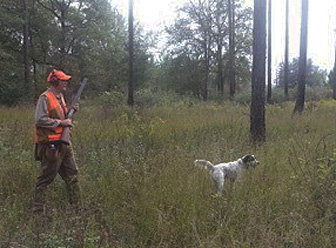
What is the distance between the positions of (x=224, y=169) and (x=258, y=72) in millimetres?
4148

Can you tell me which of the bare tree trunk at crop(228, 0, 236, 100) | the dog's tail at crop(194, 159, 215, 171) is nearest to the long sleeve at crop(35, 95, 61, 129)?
the dog's tail at crop(194, 159, 215, 171)

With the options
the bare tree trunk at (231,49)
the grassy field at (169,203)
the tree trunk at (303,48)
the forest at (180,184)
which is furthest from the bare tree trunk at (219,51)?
the grassy field at (169,203)

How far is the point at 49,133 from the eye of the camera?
4.09m

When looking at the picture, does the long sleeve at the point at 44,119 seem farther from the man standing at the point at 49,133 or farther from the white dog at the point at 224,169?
the white dog at the point at 224,169

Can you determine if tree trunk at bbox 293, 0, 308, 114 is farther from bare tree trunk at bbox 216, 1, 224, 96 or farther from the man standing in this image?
bare tree trunk at bbox 216, 1, 224, 96

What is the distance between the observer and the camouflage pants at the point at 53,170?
414 cm

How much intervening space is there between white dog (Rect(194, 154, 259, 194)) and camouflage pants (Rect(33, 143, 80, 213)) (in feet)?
5.87

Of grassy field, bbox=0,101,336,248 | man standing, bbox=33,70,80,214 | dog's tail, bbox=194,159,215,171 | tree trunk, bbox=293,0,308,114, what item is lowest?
grassy field, bbox=0,101,336,248

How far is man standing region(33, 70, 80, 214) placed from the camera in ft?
13.2

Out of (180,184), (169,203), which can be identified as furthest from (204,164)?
(169,203)

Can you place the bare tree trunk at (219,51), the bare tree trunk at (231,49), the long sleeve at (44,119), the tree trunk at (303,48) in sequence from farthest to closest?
1. the bare tree trunk at (219,51)
2. the bare tree trunk at (231,49)
3. the tree trunk at (303,48)
4. the long sleeve at (44,119)

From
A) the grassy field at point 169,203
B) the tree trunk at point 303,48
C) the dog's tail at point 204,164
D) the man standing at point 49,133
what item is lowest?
the grassy field at point 169,203

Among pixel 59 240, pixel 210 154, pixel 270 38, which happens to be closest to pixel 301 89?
pixel 270 38

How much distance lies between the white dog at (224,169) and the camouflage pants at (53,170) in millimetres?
1789
